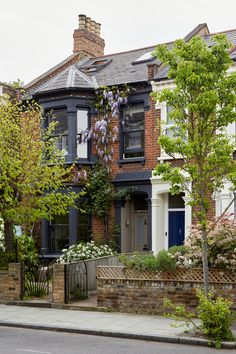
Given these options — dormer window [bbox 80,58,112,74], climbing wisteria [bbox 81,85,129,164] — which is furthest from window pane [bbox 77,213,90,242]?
dormer window [bbox 80,58,112,74]

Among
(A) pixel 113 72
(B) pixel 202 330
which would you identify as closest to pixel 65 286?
(B) pixel 202 330

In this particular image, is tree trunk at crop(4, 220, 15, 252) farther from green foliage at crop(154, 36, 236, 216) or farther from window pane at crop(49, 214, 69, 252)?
green foliage at crop(154, 36, 236, 216)

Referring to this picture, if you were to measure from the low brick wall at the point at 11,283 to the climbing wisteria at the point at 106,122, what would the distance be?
22.8 ft

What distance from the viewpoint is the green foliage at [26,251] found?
54.9 feet

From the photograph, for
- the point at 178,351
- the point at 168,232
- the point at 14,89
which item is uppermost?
the point at 14,89

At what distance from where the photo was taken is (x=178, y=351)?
33.0 feet

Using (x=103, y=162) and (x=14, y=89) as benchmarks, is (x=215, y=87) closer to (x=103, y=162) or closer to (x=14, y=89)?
A: (x=103, y=162)

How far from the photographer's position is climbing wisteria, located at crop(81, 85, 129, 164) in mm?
21203

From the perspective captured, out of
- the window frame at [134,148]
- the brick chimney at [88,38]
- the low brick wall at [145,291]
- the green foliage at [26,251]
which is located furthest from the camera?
the brick chimney at [88,38]

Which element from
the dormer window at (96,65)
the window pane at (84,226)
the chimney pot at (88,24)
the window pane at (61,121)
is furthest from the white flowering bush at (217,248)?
the chimney pot at (88,24)

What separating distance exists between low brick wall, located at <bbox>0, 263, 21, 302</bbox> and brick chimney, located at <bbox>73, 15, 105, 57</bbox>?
47.2ft

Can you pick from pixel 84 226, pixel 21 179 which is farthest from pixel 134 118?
pixel 21 179

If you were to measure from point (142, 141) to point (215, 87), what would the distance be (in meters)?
10.1

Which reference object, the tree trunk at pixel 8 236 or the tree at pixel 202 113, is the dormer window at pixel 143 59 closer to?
the tree trunk at pixel 8 236
